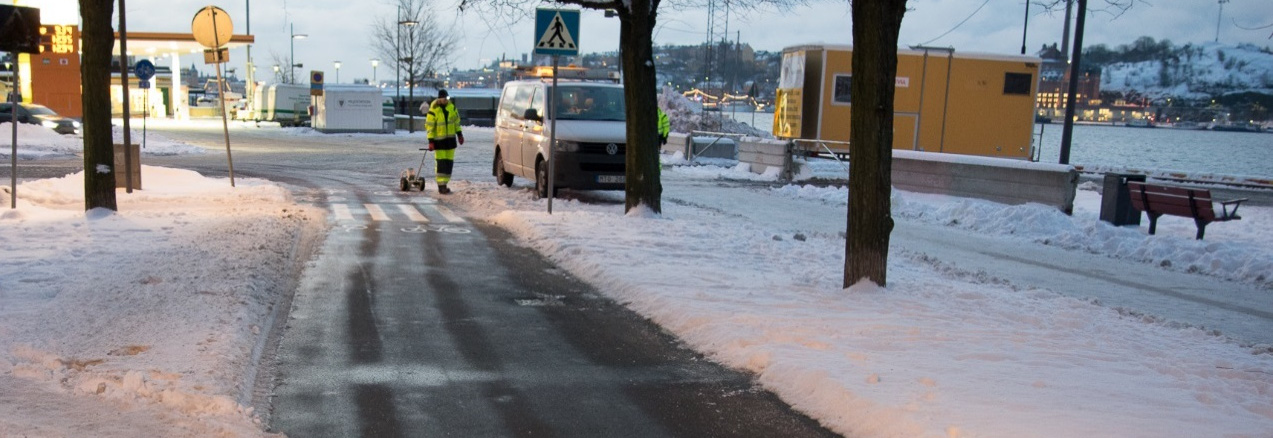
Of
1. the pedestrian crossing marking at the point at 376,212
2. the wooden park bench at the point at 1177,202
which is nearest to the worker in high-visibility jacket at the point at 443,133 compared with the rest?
the pedestrian crossing marking at the point at 376,212

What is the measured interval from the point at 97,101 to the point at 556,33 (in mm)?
5414

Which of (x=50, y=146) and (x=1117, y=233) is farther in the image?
(x=50, y=146)

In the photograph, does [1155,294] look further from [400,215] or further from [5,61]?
[5,61]

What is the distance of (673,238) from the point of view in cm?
1184

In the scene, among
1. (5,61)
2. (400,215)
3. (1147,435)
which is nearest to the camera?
(1147,435)

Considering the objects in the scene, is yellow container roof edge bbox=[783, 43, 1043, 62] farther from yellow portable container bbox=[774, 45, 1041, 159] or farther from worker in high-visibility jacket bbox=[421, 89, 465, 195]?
worker in high-visibility jacket bbox=[421, 89, 465, 195]

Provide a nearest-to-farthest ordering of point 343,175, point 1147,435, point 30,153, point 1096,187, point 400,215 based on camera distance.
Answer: point 1147,435
point 400,215
point 343,175
point 1096,187
point 30,153

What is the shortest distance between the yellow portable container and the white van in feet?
40.8

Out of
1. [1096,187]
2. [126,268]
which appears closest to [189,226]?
[126,268]

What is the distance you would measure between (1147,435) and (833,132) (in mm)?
25167

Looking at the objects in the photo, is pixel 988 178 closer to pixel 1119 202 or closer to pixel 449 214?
pixel 1119 202

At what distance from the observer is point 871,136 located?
8383 millimetres

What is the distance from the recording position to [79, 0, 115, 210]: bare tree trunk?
11656 millimetres

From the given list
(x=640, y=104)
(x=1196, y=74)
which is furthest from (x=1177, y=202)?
(x=1196, y=74)
